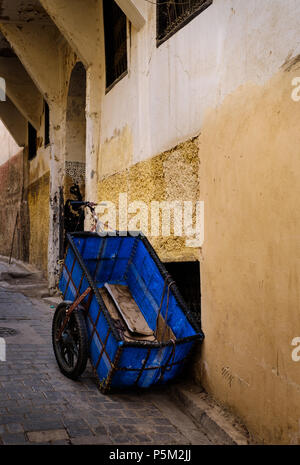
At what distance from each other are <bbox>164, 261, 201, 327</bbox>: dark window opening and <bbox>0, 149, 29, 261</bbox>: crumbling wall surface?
29.8 ft

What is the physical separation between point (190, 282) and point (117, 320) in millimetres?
879

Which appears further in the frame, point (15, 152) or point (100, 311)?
point (15, 152)

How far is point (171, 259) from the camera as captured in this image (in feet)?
15.6

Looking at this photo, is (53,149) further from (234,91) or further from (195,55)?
(234,91)

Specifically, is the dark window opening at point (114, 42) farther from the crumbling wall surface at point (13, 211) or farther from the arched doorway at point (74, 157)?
the crumbling wall surface at point (13, 211)

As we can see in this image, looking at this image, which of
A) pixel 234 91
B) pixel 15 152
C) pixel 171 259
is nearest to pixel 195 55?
pixel 234 91

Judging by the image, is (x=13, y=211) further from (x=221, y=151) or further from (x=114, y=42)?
(x=221, y=151)

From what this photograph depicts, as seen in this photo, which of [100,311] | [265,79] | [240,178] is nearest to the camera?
[265,79]

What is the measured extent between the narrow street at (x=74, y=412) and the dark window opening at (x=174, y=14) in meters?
3.61

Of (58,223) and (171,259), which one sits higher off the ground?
(58,223)

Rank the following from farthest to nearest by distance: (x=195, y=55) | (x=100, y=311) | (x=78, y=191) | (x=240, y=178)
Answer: (x=78, y=191) < (x=195, y=55) < (x=100, y=311) < (x=240, y=178)

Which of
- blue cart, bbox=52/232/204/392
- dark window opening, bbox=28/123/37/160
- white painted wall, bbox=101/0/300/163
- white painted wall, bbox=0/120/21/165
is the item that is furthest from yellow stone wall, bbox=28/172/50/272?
blue cart, bbox=52/232/204/392

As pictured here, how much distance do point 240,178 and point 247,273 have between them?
73cm
